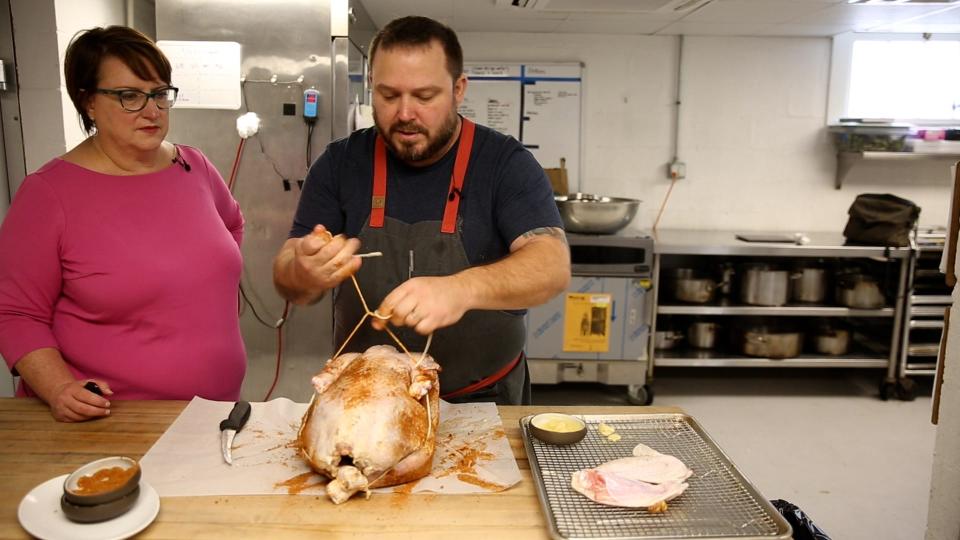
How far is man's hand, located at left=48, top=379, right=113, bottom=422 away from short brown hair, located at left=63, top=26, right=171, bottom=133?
2.53 ft

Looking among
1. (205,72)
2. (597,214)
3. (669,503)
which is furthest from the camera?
(597,214)

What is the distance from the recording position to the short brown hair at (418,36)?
5.76 ft

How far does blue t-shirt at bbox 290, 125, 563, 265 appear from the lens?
190 centimetres

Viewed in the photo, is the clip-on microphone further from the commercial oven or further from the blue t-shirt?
the commercial oven

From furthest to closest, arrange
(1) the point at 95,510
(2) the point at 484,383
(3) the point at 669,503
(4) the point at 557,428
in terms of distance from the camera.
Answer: (2) the point at 484,383 → (4) the point at 557,428 → (3) the point at 669,503 → (1) the point at 95,510

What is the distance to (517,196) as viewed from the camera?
189cm

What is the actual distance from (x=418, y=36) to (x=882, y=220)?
149 inches

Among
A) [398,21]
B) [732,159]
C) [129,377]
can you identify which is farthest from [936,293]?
[129,377]

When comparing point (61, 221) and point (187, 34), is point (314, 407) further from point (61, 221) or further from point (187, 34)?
point (187, 34)

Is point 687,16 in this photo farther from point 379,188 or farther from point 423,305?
point 423,305

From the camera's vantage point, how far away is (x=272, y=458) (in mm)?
1505

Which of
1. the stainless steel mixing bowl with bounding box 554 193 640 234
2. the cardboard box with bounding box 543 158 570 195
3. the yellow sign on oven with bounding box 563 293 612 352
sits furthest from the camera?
the cardboard box with bounding box 543 158 570 195

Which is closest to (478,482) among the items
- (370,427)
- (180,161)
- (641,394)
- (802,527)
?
(370,427)

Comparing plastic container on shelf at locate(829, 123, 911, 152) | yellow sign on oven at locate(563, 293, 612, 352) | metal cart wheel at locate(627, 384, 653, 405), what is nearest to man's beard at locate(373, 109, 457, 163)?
yellow sign on oven at locate(563, 293, 612, 352)
